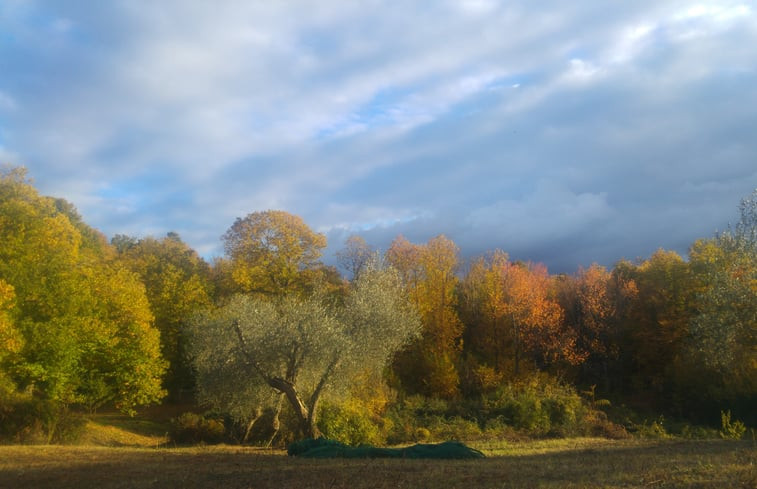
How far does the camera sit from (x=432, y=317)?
4434 centimetres

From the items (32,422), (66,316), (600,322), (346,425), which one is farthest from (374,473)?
(600,322)

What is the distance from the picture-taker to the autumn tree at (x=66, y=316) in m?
26.9

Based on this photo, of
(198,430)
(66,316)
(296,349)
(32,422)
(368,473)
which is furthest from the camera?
(198,430)

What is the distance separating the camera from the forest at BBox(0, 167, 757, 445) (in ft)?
76.3

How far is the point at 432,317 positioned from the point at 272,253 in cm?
1366

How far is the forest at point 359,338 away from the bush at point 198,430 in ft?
0.28

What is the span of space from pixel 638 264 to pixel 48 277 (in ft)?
165

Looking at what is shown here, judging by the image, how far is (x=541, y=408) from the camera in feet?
107

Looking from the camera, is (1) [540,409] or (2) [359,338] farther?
(1) [540,409]

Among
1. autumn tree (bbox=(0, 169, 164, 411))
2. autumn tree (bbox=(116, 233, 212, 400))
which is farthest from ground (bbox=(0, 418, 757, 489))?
autumn tree (bbox=(116, 233, 212, 400))

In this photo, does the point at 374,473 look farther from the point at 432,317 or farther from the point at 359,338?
the point at 432,317

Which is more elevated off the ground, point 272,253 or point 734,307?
point 272,253

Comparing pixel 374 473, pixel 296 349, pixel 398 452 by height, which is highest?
pixel 296 349

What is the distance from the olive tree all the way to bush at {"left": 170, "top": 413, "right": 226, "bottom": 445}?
15.7 feet
